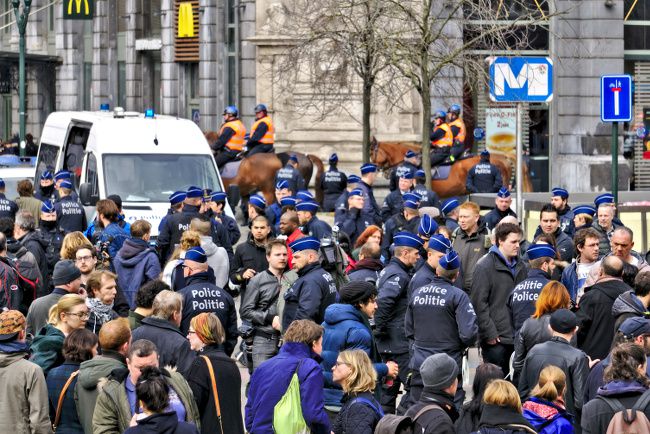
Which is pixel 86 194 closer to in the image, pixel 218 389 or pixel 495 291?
pixel 495 291

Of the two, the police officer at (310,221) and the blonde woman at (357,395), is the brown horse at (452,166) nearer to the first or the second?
the police officer at (310,221)

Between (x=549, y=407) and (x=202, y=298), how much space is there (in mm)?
3640

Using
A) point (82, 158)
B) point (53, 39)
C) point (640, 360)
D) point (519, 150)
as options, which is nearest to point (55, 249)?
point (519, 150)

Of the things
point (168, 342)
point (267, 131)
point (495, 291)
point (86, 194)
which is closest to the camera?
point (168, 342)

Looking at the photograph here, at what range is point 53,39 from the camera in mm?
55344

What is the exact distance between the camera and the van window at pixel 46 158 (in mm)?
25573

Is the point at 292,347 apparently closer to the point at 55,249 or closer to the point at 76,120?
the point at 55,249

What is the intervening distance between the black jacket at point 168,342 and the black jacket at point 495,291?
3.30 meters

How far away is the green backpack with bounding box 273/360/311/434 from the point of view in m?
9.82

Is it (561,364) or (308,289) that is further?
(308,289)

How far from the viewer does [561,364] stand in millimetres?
10867

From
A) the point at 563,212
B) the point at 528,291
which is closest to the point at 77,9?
the point at 563,212

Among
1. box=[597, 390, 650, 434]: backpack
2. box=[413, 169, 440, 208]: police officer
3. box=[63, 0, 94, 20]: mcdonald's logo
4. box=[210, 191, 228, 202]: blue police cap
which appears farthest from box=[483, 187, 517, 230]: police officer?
box=[63, 0, 94, 20]: mcdonald's logo

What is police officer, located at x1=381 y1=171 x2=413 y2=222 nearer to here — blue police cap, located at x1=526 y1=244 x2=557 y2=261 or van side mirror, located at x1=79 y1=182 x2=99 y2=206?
van side mirror, located at x1=79 y1=182 x2=99 y2=206
